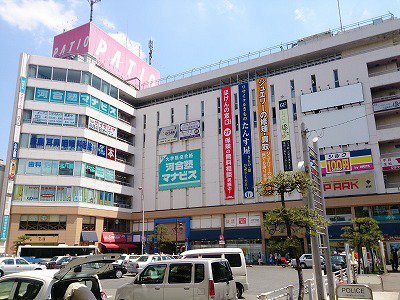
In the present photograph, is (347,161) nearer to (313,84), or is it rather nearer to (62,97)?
(313,84)

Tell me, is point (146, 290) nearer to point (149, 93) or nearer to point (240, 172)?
point (240, 172)

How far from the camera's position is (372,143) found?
3878 cm

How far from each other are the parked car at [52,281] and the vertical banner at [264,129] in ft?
121

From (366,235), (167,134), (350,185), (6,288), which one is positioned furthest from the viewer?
(167,134)

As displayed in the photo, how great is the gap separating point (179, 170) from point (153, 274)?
39747 millimetres

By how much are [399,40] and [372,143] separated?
534 inches

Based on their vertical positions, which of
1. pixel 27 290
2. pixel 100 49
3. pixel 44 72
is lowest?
pixel 27 290

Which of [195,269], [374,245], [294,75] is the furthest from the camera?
[294,75]

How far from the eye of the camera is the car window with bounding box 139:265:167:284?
33.5ft

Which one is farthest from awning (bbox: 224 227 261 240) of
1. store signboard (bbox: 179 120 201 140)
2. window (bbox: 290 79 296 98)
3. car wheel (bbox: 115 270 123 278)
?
car wheel (bbox: 115 270 123 278)

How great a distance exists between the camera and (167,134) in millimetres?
52094

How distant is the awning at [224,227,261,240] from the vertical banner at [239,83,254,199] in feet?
13.2

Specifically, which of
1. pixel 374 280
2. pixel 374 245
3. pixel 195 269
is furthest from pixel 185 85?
pixel 195 269

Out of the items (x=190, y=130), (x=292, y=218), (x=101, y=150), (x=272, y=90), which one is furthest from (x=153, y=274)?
(x=190, y=130)
